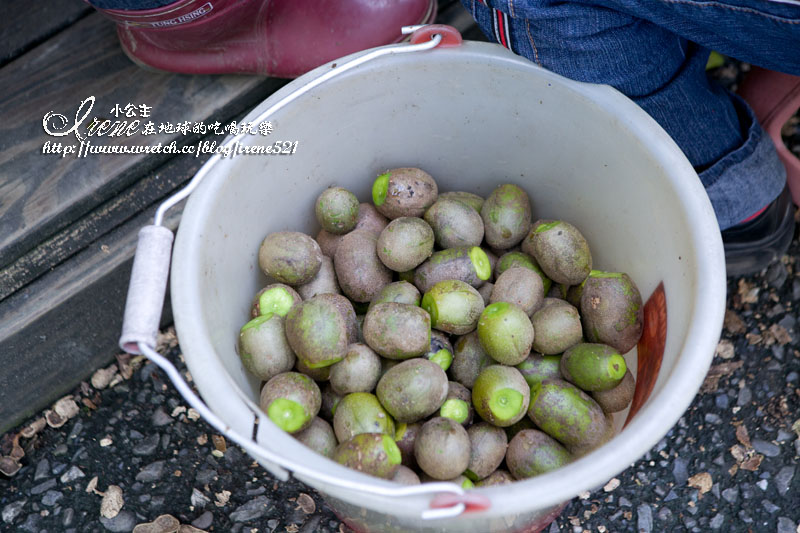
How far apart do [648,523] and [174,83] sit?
79.2 inches

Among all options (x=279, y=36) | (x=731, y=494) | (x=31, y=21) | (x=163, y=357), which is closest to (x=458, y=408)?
(x=163, y=357)

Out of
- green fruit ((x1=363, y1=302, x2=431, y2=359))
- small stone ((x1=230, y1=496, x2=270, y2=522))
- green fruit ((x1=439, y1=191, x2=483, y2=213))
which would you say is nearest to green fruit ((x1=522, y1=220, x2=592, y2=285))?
green fruit ((x1=439, y1=191, x2=483, y2=213))

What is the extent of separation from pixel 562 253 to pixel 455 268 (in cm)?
27

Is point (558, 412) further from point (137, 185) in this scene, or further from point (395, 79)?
point (137, 185)

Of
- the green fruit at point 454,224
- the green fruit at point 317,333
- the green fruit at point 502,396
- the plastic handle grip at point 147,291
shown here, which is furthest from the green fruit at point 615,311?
the plastic handle grip at point 147,291

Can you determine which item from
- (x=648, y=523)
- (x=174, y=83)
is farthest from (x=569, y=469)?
(x=174, y=83)

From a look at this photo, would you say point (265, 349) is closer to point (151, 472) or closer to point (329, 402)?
point (329, 402)

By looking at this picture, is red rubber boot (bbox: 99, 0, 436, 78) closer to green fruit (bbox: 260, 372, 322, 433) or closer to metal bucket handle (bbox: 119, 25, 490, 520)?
metal bucket handle (bbox: 119, 25, 490, 520)

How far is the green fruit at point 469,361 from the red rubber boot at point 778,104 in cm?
142

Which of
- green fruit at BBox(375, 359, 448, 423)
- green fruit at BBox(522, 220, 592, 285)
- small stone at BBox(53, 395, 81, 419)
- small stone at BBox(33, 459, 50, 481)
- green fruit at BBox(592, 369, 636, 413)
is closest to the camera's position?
green fruit at BBox(375, 359, 448, 423)

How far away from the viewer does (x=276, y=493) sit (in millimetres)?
2035

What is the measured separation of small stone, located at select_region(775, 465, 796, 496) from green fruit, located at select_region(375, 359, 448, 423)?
1176 millimetres

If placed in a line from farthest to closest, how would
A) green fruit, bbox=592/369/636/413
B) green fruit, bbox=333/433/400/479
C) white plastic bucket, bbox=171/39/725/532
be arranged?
green fruit, bbox=592/369/636/413 < green fruit, bbox=333/433/400/479 < white plastic bucket, bbox=171/39/725/532

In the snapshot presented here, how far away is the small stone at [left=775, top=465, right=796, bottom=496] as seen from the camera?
1.99m
